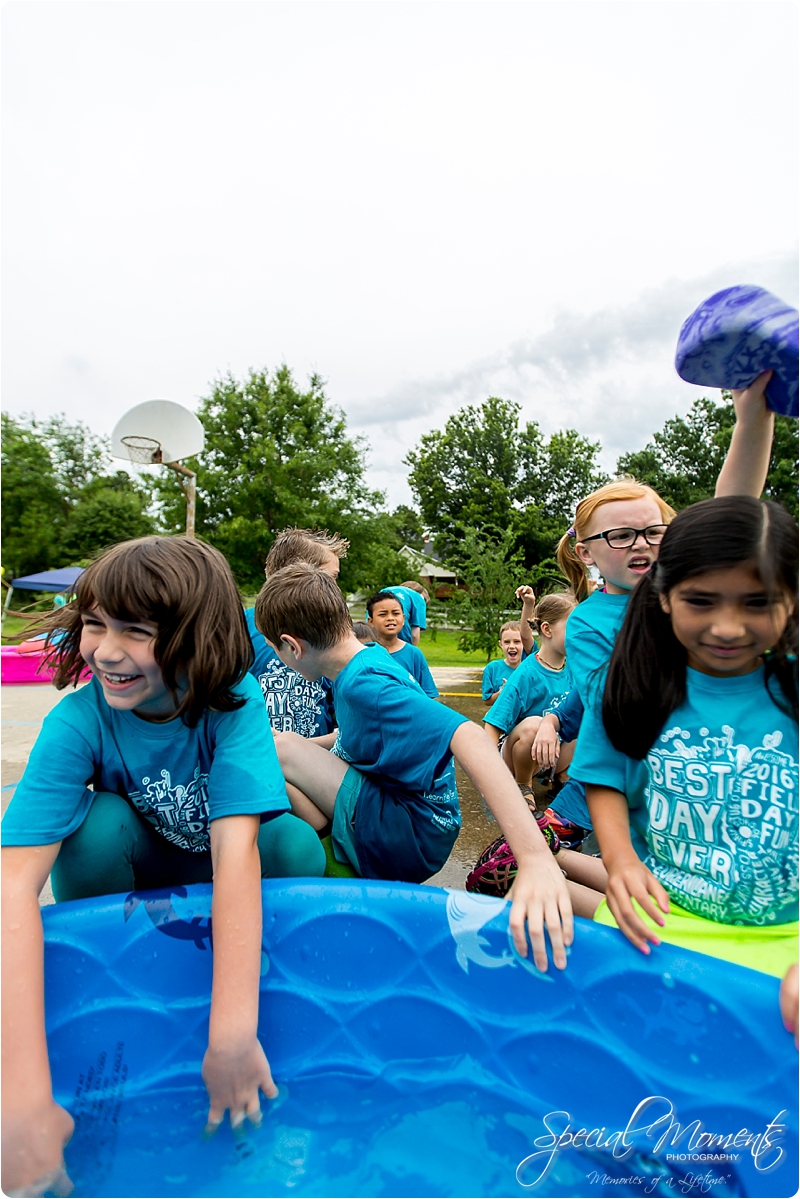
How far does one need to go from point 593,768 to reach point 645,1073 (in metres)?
0.48

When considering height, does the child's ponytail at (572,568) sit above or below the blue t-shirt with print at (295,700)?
above

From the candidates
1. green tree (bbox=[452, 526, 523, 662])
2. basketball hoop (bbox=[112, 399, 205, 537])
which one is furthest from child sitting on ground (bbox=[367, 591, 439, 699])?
green tree (bbox=[452, 526, 523, 662])

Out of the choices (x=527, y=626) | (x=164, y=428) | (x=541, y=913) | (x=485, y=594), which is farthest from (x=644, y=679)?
(x=485, y=594)

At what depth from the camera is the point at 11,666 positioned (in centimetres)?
705

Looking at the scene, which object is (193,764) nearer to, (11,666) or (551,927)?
(551,927)

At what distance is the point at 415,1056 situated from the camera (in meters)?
1.28

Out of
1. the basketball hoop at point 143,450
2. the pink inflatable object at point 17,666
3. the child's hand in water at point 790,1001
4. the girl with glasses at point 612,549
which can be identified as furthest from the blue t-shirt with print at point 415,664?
the pink inflatable object at point 17,666

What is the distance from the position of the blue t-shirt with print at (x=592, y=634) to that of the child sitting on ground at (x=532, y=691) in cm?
126

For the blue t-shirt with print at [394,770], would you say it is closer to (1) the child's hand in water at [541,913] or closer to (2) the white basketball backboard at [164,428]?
(1) the child's hand in water at [541,913]

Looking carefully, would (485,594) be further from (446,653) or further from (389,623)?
(389,623)

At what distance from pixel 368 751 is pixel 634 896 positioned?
0.70 metres

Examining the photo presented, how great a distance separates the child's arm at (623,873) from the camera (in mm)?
1095

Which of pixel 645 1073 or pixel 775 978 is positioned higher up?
pixel 775 978

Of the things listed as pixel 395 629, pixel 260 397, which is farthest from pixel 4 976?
pixel 260 397
